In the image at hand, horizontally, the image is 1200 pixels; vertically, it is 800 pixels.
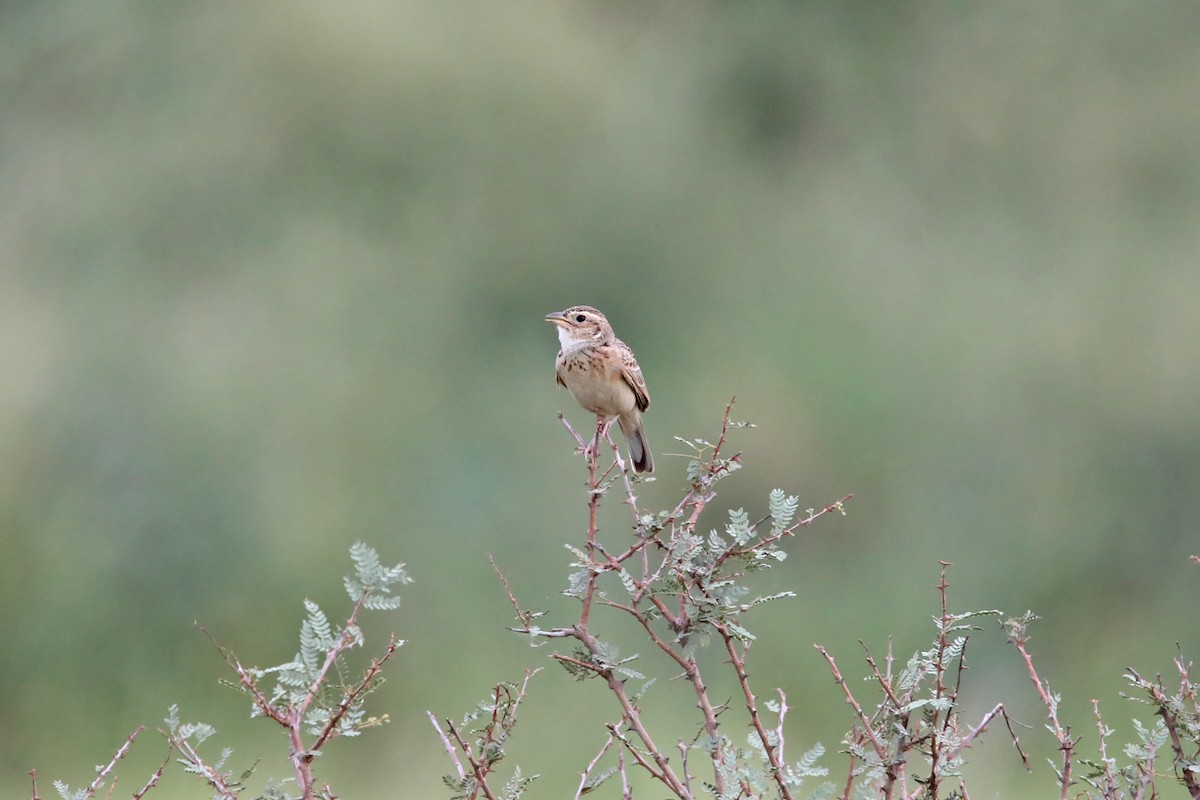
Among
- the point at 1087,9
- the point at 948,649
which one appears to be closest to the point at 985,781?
the point at 948,649

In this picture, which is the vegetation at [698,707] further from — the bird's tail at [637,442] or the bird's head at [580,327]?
the bird's tail at [637,442]

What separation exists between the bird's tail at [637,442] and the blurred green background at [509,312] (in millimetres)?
1975

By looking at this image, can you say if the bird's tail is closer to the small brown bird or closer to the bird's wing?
the small brown bird

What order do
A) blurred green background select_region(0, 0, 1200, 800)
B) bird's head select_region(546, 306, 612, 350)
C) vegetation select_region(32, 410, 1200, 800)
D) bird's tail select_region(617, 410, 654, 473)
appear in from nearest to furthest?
vegetation select_region(32, 410, 1200, 800)
bird's head select_region(546, 306, 612, 350)
bird's tail select_region(617, 410, 654, 473)
blurred green background select_region(0, 0, 1200, 800)

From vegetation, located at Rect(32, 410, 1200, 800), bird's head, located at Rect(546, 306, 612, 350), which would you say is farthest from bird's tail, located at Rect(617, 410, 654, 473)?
vegetation, located at Rect(32, 410, 1200, 800)

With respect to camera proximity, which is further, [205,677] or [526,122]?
[526,122]

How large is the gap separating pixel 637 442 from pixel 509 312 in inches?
226

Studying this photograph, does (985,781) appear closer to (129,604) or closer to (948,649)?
(948,649)

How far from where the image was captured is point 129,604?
880 centimetres

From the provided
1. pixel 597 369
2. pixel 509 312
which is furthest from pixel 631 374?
pixel 509 312

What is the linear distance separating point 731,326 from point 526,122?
2521mm

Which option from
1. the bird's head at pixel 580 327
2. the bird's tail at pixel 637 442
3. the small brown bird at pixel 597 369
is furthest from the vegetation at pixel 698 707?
the bird's tail at pixel 637 442

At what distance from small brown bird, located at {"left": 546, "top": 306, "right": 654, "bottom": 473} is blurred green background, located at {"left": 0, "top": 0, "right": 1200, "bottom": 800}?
234 cm

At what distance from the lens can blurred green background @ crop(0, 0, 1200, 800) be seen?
852cm
